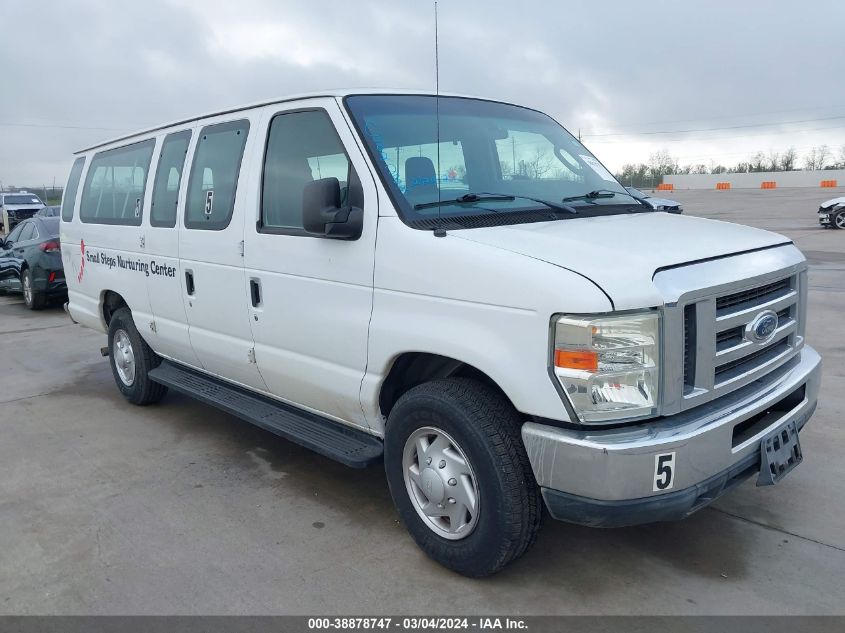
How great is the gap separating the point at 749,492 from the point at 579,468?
1.91m

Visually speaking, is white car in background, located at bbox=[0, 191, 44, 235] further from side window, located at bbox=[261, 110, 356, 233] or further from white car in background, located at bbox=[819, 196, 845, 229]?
white car in background, located at bbox=[819, 196, 845, 229]

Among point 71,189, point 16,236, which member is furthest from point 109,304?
point 16,236

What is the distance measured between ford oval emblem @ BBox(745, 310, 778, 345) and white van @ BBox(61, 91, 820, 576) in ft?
0.03

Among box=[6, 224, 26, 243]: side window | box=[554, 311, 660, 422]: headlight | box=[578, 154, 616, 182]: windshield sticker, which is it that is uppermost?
box=[578, 154, 616, 182]: windshield sticker

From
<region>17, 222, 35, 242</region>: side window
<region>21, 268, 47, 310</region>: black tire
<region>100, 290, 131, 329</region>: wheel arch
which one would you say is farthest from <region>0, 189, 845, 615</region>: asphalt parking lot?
<region>17, 222, 35, 242</region>: side window

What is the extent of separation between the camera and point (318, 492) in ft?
A: 14.2

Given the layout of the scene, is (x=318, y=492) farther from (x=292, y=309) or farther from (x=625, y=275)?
(x=625, y=275)

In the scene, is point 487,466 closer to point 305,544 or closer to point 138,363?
point 305,544

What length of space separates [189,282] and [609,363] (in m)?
3.15

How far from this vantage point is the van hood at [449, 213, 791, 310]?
270 cm

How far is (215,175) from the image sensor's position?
4617 mm

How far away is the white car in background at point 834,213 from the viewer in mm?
Answer: 20422

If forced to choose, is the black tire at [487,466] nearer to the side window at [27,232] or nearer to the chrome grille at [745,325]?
the chrome grille at [745,325]
